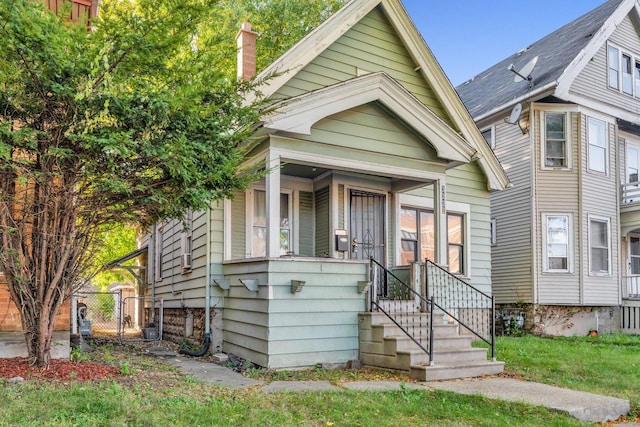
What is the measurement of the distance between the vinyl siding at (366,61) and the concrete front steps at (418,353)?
473 cm

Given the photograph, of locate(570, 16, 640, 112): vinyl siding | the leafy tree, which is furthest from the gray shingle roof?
the leafy tree

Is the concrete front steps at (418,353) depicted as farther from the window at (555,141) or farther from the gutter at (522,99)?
the window at (555,141)

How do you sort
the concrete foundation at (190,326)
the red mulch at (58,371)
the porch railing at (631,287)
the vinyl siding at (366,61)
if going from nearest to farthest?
1. the red mulch at (58,371)
2. the concrete foundation at (190,326)
3. the vinyl siding at (366,61)
4. the porch railing at (631,287)

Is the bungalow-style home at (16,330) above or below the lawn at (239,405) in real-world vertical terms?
above

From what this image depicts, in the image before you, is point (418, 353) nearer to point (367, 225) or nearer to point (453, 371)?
point (453, 371)

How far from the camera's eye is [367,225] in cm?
1089

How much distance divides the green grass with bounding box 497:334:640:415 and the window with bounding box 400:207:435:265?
2534 millimetres

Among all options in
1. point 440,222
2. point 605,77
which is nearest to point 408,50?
point 440,222

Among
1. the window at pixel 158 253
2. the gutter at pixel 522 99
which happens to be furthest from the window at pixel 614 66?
the window at pixel 158 253

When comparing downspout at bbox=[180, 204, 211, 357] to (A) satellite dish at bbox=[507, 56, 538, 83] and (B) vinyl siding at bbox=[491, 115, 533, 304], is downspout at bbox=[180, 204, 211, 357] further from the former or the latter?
(A) satellite dish at bbox=[507, 56, 538, 83]

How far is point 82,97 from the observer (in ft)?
16.8

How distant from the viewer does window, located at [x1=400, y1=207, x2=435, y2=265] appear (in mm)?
11609

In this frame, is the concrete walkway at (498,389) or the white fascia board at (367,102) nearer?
Answer: the concrete walkway at (498,389)

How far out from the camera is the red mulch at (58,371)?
570cm
